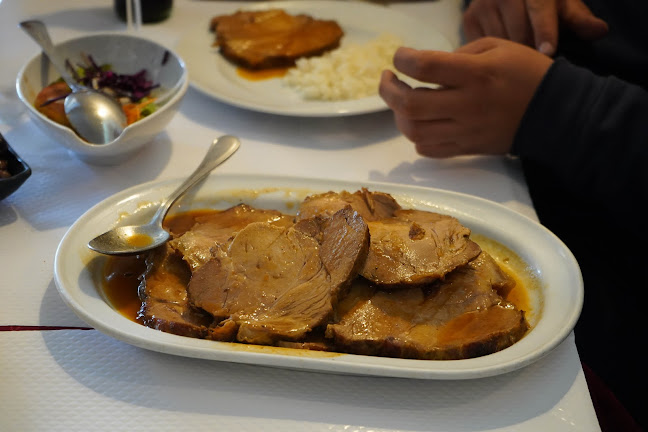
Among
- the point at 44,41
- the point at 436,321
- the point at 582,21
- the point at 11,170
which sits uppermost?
the point at 44,41

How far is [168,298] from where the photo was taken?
1.53m

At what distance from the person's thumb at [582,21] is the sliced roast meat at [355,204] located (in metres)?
1.48

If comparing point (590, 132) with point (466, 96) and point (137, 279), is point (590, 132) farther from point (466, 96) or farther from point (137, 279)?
point (137, 279)

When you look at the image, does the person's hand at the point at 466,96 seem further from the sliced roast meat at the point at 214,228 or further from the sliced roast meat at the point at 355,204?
the sliced roast meat at the point at 214,228

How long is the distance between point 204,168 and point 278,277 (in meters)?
0.62

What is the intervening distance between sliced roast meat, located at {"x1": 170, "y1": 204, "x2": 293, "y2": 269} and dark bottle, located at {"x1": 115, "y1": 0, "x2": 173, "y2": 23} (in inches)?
69.9

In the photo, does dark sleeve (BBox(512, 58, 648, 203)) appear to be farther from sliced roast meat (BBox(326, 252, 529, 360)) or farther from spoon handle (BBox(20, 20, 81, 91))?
spoon handle (BBox(20, 20, 81, 91))

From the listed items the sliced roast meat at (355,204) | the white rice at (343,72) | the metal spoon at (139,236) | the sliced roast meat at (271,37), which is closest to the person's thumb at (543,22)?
the white rice at (343,72)

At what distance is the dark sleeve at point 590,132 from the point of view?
1.97m

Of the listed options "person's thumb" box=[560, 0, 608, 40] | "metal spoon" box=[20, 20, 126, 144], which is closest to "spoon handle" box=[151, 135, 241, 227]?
"metal spoon" box=[20, 20, 126, 144]

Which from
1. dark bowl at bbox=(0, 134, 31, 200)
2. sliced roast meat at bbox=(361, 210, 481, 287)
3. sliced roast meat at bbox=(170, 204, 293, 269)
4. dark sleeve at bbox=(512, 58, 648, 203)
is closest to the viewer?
sliced roast meat at bbox=(361, 210, 481, 287)

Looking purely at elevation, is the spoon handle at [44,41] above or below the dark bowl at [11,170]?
above

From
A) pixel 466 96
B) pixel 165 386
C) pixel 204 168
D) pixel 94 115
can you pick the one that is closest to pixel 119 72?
pixel 94 115

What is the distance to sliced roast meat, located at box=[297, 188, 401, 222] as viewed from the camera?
1.72m
